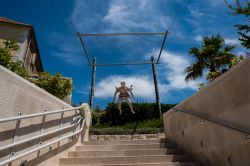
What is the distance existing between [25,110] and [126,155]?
8.57 feet

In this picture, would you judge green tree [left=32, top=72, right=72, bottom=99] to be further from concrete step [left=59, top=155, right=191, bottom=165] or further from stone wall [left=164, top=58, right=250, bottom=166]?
stone wall [left=164, top=58, right=250, bottom=166]

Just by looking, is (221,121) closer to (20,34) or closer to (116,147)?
(116,147)

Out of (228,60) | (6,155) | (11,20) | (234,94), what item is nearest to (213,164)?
(234,94)

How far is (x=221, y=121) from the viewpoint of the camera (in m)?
4.25

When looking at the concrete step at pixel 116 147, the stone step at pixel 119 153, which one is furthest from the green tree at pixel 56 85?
the stone step at pixel 119 153

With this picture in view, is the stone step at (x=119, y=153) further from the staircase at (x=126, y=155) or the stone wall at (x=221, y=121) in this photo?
the stone wall at (x=221, y=121)

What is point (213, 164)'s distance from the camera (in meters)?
4.57

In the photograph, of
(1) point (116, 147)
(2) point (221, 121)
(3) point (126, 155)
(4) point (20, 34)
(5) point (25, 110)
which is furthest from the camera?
(4) point (20, 34)

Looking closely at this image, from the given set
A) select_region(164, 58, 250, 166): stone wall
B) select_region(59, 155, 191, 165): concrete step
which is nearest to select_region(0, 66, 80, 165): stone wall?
select_region(59, 155, 191, 165): concrete step

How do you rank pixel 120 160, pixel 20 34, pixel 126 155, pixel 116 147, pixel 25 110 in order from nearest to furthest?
pixel 25 110
pixel 120 160
pixel 126 155
pixel 116 147
pixel 20 34

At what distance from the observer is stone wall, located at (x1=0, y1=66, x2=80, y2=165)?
3600mm

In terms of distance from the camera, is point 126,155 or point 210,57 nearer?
point 126,155

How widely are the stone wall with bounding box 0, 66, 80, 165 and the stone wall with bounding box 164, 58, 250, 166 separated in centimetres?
289

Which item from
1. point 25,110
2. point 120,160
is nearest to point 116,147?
point 120,160
